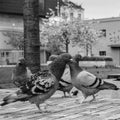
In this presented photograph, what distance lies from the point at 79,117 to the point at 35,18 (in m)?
5.37

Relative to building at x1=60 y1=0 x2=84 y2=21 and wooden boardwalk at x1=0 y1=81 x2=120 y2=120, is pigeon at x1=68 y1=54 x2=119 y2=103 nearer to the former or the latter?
wooden boardwalk at x1=0 y1=81 x2=120 y2=120

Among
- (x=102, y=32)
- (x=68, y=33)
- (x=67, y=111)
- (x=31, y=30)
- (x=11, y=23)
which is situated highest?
(x=11, y=23)

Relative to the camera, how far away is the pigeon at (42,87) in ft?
20.8

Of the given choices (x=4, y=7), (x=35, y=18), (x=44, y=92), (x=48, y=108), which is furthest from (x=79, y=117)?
(x=4, y=7)

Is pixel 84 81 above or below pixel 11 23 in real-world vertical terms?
below

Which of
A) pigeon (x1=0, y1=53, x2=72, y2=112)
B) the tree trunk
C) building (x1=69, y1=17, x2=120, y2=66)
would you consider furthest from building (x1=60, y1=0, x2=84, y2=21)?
pigeon (x1=0, y1=53, x2=72, y2=112)

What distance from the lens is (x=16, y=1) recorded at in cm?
5300

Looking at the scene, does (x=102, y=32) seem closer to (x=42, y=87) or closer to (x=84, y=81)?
(x=84, y=81)

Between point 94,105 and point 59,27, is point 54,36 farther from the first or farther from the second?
point 94,105

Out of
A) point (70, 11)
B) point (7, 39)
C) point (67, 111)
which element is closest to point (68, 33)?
point (70, 11)

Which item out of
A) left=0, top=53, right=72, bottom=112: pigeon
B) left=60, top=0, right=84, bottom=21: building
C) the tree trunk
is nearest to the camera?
left=0, top=53, right=72, bottom=112: pigeon

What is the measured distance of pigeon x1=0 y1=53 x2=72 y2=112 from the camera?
6352mm

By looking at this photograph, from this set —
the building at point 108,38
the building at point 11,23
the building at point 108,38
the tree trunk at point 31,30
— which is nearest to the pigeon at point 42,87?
the tree trunk at point 31,30

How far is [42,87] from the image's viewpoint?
6.36 metres
